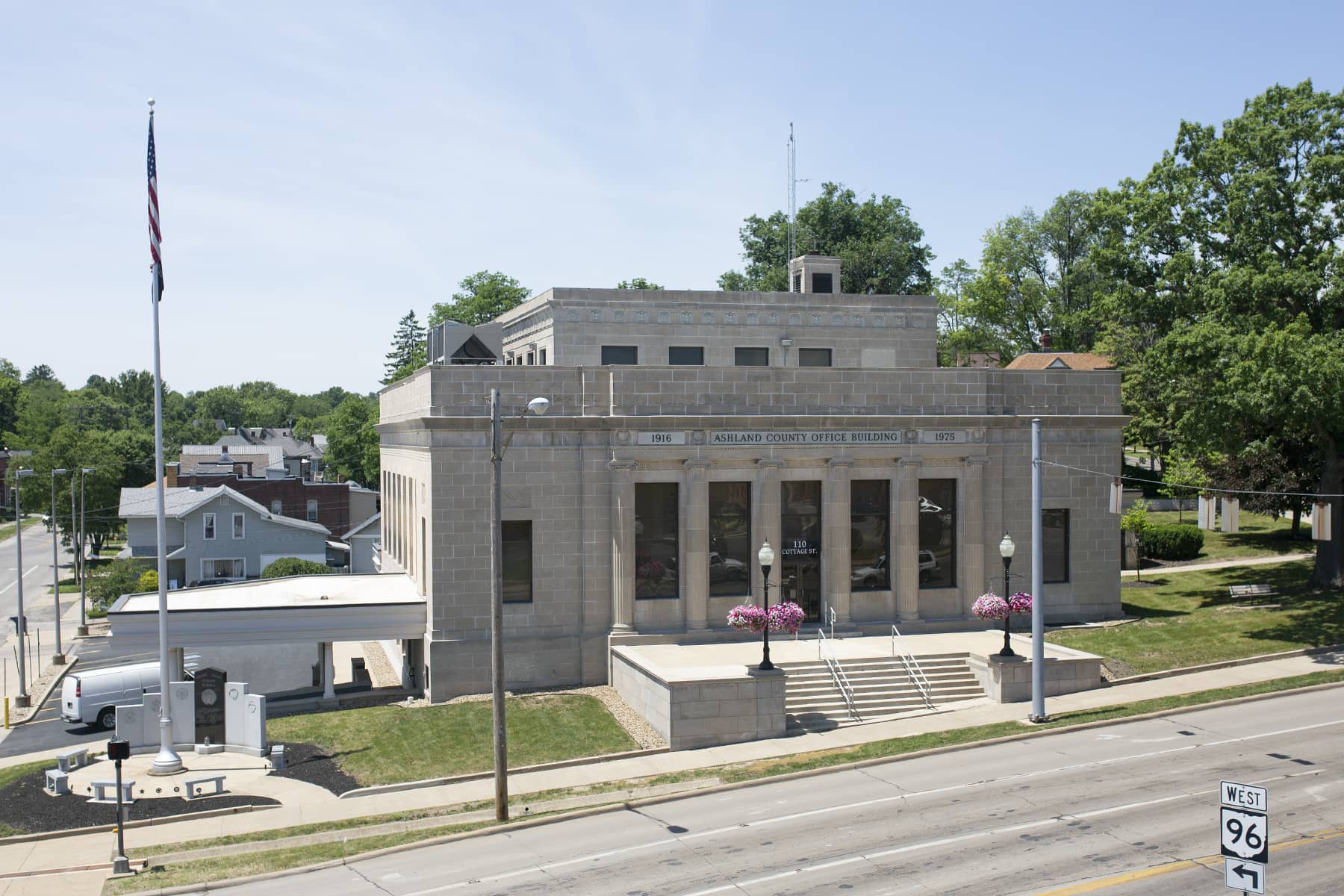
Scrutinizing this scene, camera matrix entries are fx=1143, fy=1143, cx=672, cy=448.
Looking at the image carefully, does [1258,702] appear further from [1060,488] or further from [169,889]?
[169,889]

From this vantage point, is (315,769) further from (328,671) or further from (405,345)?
(405,345)

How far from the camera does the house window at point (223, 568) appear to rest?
7375cm

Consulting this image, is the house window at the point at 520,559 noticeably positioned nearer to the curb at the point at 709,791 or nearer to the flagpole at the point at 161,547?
the flagpole at the point at 161,547

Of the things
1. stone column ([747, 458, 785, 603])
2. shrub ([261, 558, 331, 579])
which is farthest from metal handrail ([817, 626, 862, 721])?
shrub ([261, 558, 331, 579])

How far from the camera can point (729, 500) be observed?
1390 inches

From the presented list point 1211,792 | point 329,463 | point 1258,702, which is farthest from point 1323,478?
point 329,463

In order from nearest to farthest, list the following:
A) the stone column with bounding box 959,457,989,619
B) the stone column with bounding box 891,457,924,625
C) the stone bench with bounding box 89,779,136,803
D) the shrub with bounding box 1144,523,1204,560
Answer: the stone bench with bounding box 89,779,136,803 < the stone column with bounding box 891,457,924,625 < the stone column with bounding box 959,457,989,619 < the shrub with bounding box 1144,523,1204,560

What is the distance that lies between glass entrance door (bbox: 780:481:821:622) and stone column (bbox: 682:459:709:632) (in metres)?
2.74

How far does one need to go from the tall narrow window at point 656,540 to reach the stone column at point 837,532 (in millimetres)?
4779

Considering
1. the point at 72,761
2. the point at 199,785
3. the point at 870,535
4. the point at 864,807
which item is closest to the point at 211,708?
the point at 72,761

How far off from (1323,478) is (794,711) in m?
20.9

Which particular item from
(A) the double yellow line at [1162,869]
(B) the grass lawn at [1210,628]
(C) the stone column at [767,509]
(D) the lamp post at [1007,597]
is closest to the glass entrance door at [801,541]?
(C) the stone column at [767,509]

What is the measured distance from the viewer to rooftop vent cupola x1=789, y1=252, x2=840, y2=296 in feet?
155

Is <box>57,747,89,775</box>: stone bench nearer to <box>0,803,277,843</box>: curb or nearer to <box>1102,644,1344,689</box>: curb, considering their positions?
<box>0,803,277,843</box>: curb
